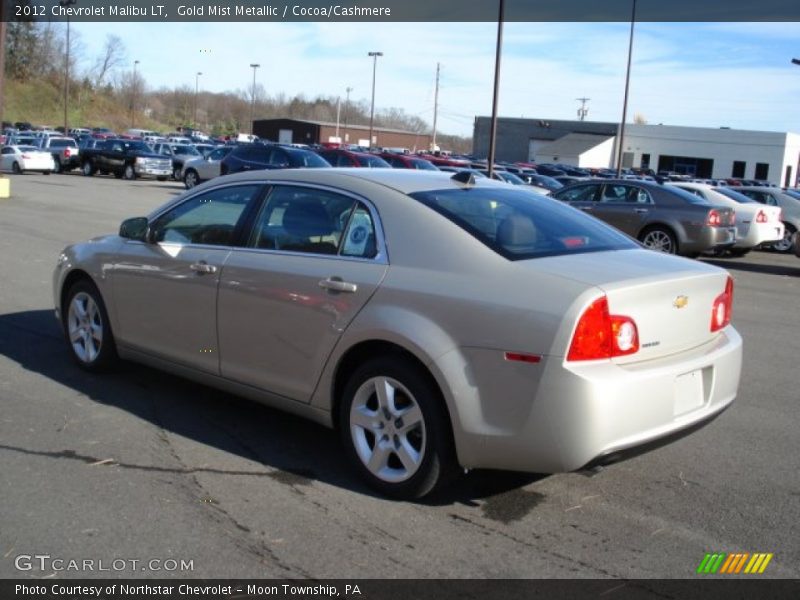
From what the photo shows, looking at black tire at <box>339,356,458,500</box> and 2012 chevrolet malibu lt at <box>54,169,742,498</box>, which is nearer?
2012 chevrolet malibu lt at <box>54,169,742,498</box>

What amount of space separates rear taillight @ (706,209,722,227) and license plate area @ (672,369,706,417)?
12.5 meters

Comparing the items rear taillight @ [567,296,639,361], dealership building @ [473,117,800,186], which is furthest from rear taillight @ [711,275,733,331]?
dealership building @ [473,117,800,186]

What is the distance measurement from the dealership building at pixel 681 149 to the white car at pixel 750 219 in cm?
5440

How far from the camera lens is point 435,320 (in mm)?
4141

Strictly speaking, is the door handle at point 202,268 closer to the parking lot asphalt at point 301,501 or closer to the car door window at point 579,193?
the parking lot asphalt at point 301,501

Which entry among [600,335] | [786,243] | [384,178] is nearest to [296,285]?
[384,178]

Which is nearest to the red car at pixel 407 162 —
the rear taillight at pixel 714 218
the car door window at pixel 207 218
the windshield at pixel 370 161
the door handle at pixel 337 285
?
the windshield at pixel 370 161

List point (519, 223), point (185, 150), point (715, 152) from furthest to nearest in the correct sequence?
1. point (715, 152)
2. point (185, 150)
3. point (519, 223)

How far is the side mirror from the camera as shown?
5.96m

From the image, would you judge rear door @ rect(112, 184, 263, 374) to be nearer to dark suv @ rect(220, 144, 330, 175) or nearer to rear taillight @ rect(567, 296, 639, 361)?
rear taillight @ rect(567, 296, 639, 361)

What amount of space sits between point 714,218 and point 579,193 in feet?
9.97

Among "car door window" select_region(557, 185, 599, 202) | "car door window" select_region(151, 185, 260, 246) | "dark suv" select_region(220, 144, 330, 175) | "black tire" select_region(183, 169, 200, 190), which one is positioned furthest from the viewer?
"black tire" select_region(183, 169, 200, 190)

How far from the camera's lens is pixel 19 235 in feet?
48.4

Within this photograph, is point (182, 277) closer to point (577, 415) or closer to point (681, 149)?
point (577, 415)
